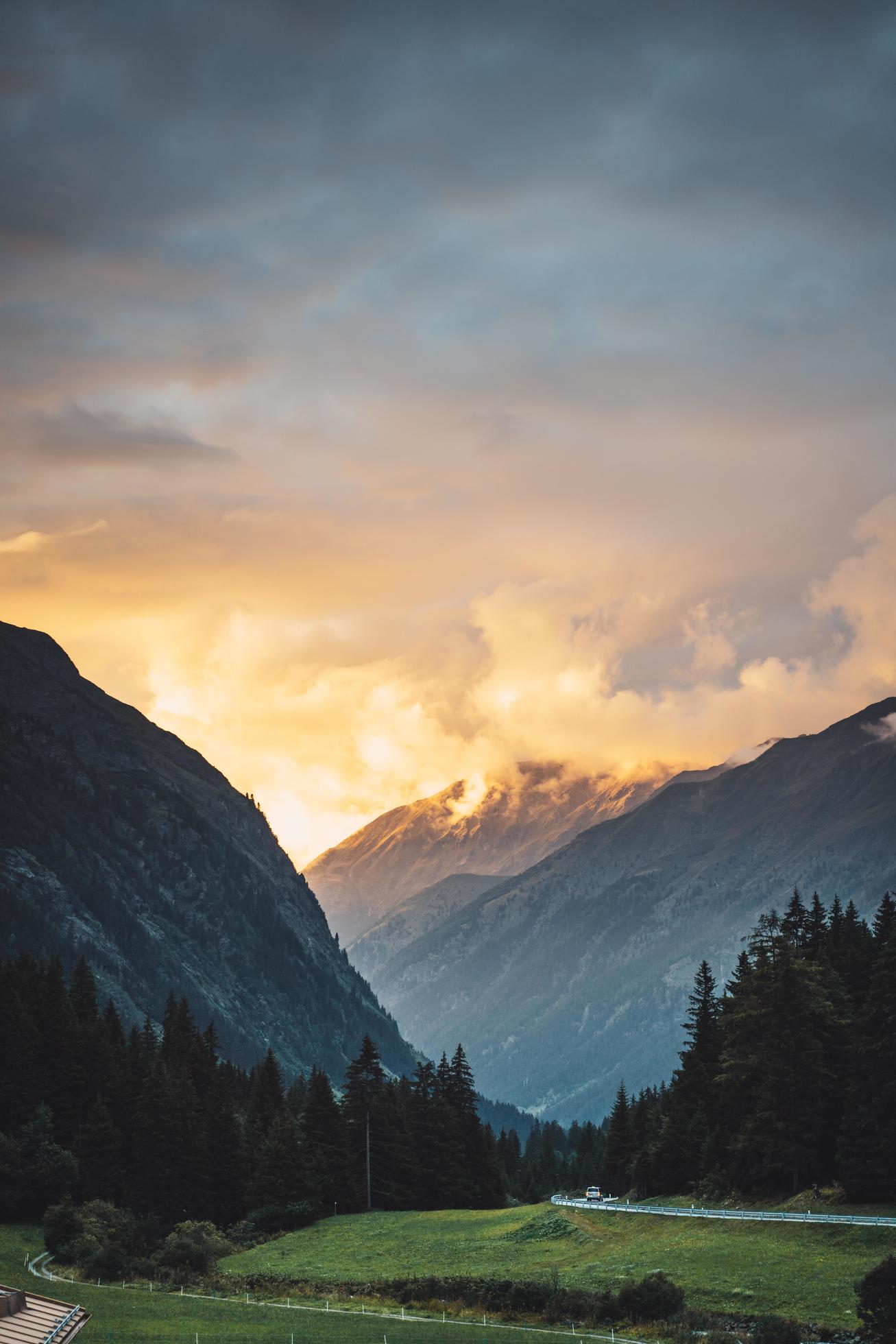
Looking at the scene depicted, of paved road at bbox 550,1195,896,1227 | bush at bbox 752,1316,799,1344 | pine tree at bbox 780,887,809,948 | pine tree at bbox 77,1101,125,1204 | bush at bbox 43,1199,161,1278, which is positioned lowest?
bush at bbox 752,1316,799,1344

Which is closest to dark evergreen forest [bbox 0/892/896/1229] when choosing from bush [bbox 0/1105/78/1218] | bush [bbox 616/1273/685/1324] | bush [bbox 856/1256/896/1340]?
bush [bbox 0/1105/78/1218]

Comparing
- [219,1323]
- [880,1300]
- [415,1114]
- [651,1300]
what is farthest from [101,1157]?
[880,1300]

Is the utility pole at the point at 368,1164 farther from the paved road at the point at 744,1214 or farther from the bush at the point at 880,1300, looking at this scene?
the bush at the point at 880,1300

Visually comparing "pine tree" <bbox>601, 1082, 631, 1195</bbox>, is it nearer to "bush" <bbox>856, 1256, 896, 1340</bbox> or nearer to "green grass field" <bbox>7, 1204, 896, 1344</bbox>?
"green grass field" <bbox>7, 1204, 896, 1344</bbox>

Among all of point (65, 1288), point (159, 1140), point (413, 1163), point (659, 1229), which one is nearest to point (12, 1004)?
point (159, 1140)

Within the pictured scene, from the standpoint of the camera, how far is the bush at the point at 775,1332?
196ft

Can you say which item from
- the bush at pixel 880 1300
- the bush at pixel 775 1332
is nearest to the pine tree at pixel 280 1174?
the bush at pixel 775 1332

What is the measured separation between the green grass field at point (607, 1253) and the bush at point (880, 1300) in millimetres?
2441

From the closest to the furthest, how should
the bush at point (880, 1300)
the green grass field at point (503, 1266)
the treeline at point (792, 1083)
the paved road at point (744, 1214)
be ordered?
the bush at point (880, 1300)
the green grass field at point (503, 1266)
the paved road at point (744, 1214)
the treeline at point (792, 1083)

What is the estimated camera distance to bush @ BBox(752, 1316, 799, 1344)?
5988cm

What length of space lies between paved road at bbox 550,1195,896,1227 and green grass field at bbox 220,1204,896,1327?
1.05 meters

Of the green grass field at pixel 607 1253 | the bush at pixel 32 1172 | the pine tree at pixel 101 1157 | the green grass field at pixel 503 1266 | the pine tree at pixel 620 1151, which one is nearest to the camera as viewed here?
the green grass field at pixel 503 1266

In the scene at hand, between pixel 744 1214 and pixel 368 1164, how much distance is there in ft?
165

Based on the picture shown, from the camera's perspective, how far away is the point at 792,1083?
98.6 metres
